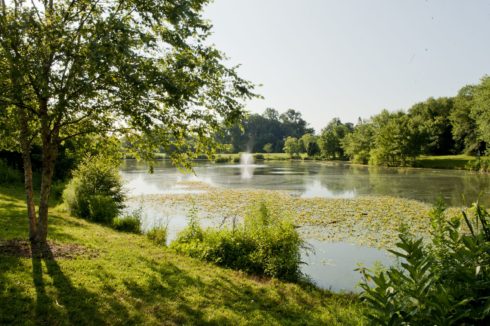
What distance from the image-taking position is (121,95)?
7133 millimetres

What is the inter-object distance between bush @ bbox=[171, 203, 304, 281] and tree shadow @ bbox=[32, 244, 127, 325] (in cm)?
437

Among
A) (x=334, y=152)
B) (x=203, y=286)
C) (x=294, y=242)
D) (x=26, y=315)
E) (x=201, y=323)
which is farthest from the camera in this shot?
(x=334, y=152)

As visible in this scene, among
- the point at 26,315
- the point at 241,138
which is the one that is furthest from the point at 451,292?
the point at 241,138

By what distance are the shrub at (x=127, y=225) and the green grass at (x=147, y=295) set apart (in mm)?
4319

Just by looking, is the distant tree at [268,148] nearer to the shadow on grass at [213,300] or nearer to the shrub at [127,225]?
the shrub at [127,225]

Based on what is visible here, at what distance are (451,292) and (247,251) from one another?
29.3ft

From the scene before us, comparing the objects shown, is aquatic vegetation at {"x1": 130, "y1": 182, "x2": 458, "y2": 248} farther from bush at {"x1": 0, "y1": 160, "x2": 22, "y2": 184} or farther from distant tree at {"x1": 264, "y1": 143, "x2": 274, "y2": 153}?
distant tree at {"x1": 264, "y1": 143, "x2": 274, "y2": 153}

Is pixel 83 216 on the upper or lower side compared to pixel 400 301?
lower

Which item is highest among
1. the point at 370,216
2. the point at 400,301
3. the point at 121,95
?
the point at 121,95

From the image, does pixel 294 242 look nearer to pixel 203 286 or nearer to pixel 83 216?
pixel 203 286

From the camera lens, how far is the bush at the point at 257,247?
1016 centimetres

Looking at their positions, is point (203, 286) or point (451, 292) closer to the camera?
point (451, 292)

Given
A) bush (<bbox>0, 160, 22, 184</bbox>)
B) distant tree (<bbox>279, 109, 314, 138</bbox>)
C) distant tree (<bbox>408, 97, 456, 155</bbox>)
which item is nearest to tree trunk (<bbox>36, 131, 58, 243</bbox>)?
bush (<bbox>0, 160, 22, 184</bbox>)

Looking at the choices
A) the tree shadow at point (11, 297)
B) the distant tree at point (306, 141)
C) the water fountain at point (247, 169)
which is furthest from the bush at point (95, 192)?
the distant tree at point (306, 141)
